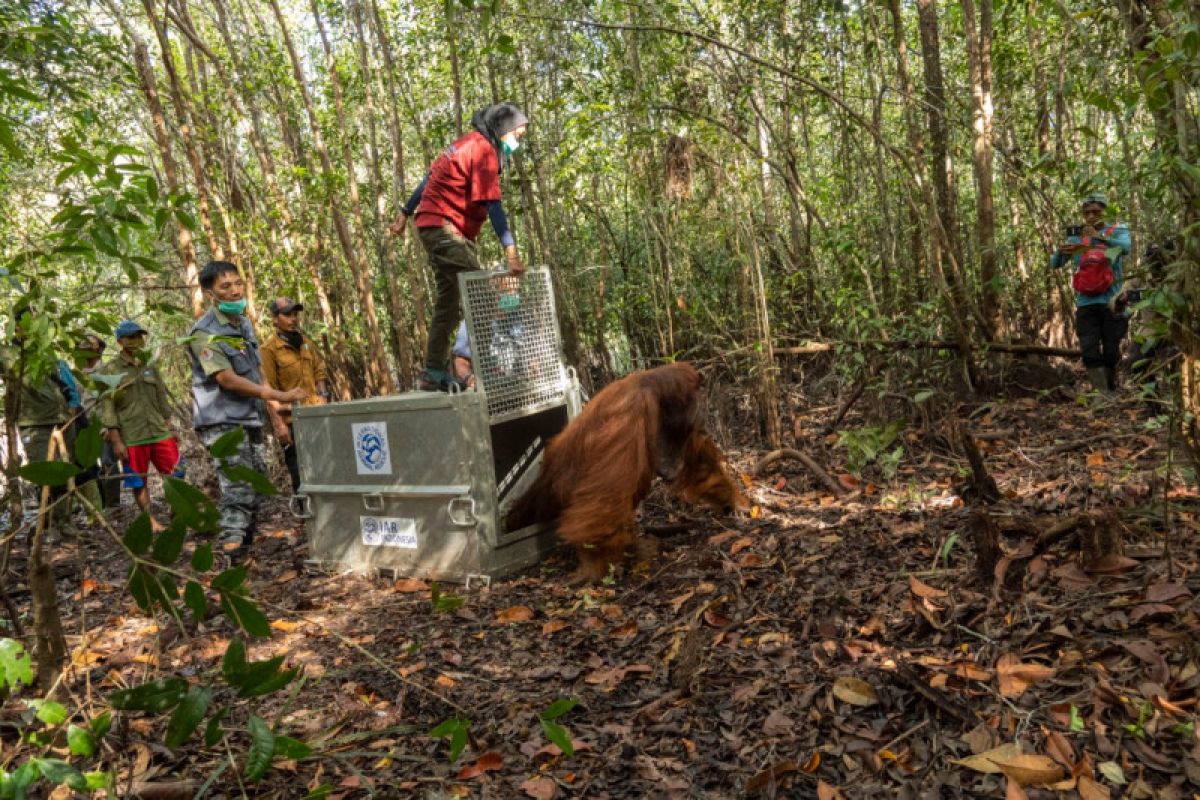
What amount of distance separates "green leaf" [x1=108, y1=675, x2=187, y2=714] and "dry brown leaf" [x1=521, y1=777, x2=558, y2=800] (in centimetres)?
107

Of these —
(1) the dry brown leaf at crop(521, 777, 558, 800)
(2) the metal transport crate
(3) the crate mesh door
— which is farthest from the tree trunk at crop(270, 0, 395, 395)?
(1) the dry brown leaf at crop(521, 777, 558, 800)

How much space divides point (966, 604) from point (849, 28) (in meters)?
5.14

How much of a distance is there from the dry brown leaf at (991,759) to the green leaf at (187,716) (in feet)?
5.97

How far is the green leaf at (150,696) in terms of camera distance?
5.36 feet

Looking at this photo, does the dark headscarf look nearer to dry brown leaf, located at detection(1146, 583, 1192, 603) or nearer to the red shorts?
the red shorts

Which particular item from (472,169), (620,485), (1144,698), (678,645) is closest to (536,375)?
(620,485)

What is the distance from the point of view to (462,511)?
170 inches

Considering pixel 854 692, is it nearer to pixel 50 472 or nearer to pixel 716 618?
pixel 716 618

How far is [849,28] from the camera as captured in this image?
6672 millimetres

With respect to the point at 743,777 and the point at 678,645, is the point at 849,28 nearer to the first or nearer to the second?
the point at 678,645

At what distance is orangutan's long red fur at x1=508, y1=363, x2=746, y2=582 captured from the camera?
4242 mm

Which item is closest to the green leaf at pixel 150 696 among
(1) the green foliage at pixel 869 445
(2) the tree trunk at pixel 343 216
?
(1) the green foliage at pixel 869 445

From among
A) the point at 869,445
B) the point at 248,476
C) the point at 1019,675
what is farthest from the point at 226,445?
the point at 869,445

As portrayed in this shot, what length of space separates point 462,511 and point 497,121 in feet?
7.56
